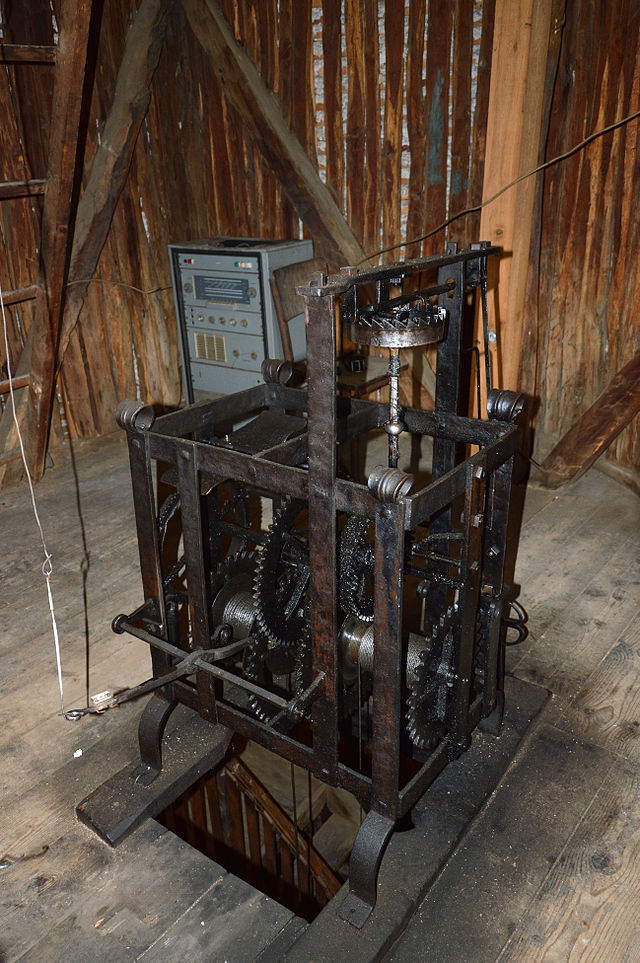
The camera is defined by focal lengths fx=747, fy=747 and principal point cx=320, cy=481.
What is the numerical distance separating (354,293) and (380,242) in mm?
3131

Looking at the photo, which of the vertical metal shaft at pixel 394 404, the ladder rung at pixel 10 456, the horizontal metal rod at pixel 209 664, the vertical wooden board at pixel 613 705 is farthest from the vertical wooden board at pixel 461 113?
the horizontal metal rod at pixel 209 664

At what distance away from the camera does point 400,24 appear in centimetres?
401

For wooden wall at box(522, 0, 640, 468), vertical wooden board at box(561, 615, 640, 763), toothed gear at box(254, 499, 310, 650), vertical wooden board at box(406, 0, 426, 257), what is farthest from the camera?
vertical wooden board at box(406, 0, 426, 257)

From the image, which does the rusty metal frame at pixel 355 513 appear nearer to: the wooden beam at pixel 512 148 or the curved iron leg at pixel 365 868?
the curved iron leg at pixel 365 868

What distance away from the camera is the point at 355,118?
4.36 meters

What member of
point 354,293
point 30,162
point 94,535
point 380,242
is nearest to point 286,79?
point 380,242

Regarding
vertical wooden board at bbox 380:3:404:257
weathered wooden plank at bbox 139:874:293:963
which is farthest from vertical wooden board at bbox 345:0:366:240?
weathered wooden plank at bbox 139:874:293:963

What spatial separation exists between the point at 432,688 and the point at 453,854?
430mm

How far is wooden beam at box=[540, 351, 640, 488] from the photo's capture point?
370 cm

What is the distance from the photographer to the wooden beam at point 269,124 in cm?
455

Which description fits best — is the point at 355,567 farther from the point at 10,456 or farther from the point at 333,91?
the point at 333,91

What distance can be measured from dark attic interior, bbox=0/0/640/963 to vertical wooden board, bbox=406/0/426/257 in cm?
1

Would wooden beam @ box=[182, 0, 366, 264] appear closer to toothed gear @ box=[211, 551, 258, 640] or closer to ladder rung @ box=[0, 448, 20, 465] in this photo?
ladder rung @ box=[0, 448, 20, 465]

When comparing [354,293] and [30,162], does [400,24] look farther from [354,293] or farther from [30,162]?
[354,293]
